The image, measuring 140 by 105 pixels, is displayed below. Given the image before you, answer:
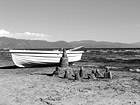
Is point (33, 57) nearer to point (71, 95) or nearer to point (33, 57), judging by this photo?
point (33, 57)

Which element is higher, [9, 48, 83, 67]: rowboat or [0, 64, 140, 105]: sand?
[9, 48, 83, 67]: rowboat

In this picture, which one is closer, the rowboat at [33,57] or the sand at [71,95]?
the sand at [71,95]

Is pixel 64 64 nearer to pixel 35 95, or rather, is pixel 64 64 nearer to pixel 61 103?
pixel 35 95

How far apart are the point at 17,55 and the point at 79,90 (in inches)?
468

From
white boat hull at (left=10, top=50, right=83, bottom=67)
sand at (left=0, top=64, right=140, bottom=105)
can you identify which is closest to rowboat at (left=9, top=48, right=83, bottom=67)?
white boat hull at (left=10, top=50, right=83, bottom=67)

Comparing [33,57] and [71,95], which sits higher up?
[33,57]

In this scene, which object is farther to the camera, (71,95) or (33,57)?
(33,57)

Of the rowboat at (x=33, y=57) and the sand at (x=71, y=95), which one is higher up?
the rowboat at (x=33, y=57)

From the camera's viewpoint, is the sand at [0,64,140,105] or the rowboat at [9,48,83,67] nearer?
the sand at [0,64,140,105]

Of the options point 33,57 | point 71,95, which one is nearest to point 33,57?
point 33,57

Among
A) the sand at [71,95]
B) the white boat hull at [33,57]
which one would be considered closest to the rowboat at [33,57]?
the white boat hull at [33,57]

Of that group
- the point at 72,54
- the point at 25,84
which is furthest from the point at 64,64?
the point at 72,54

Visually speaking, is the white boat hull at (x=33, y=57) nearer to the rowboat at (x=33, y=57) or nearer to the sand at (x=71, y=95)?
the rowboat at (x=33, y=57)

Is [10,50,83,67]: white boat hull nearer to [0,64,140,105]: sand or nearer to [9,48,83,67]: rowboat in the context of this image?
[9,48,83,67]: rowboat
